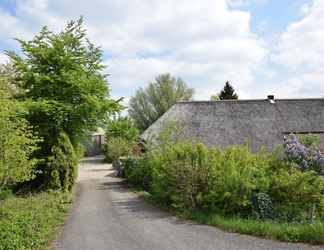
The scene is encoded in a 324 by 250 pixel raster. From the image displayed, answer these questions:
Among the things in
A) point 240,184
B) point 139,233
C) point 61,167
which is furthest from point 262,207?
point 61,167

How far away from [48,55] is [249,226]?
505 inches

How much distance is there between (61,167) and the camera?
13438 millimetres

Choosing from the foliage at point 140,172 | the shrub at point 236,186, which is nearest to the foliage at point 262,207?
the shrub at point 236,186

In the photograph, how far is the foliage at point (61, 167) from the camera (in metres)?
13.1

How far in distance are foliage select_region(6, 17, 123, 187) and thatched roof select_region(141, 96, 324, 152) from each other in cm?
550

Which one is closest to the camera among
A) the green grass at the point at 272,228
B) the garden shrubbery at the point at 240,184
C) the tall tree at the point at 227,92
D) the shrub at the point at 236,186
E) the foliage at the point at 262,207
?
the green grass at the point at 272,228

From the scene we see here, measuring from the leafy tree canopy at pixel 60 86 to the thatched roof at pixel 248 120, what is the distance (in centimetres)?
563

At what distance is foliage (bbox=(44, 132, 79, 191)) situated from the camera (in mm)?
13110

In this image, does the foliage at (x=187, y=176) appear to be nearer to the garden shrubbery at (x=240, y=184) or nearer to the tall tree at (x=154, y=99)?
the garden shrubbery at (x=240, y=184)

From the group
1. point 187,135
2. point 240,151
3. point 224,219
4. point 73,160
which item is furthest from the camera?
point 187,135

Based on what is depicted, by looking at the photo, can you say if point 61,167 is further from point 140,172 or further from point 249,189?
point 249,189

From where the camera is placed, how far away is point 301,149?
9.23 metres

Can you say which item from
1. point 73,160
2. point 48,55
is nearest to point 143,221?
point 73,160

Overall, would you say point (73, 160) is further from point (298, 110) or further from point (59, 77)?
point (298, 110)
